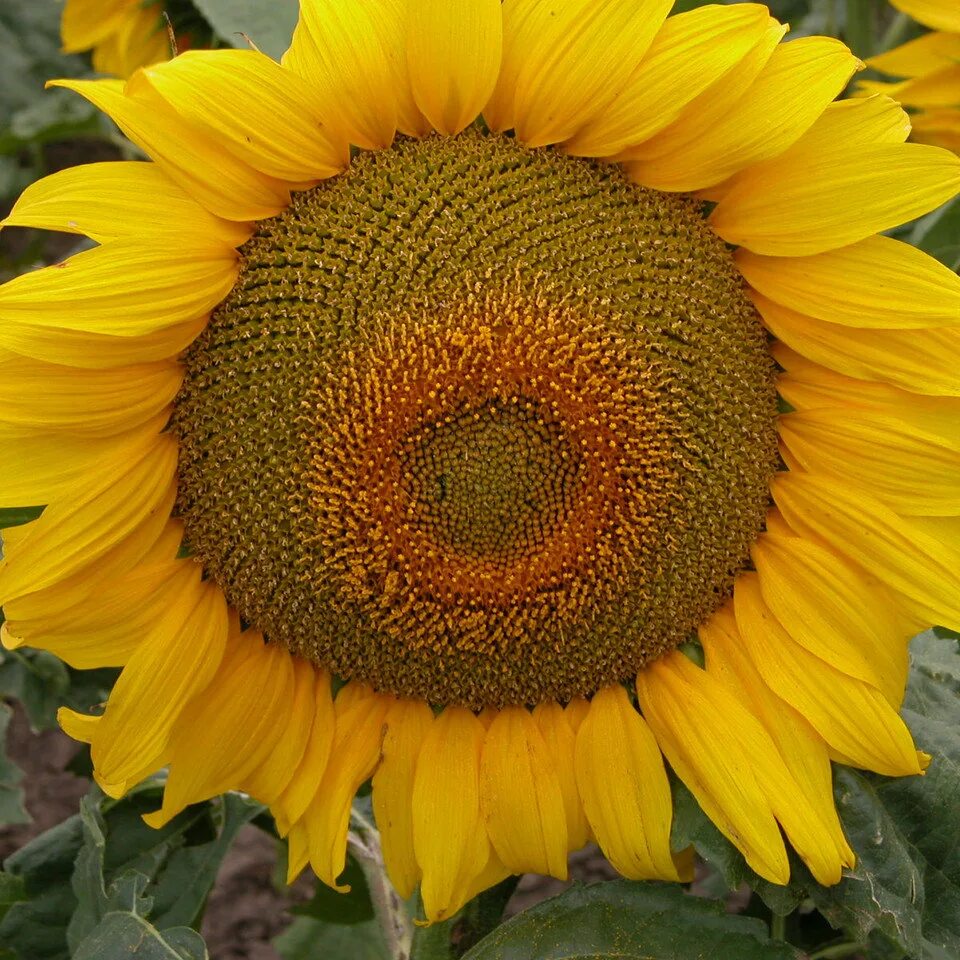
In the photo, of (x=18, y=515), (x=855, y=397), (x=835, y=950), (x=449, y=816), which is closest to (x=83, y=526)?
(x=18, y=515)

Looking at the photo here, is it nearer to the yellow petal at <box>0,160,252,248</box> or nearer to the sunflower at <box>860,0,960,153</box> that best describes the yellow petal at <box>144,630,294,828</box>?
the yellow petal at <box>0,160,252,248</box>

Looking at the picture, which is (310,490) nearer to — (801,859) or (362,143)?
(362,143)

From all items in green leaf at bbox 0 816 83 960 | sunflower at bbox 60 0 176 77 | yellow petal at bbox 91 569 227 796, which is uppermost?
sunflower at bbox 60 0 176 77

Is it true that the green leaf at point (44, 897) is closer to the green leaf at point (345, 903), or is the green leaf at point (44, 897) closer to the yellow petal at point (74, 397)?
the green leaf at point (345, 903)

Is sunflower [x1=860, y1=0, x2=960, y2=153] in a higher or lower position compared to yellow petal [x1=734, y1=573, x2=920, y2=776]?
higher

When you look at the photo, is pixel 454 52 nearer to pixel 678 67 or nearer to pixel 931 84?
pixel 678 67

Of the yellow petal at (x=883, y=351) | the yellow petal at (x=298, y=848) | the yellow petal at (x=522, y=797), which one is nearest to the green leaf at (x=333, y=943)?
the yellow petal at (x=298, y=848)

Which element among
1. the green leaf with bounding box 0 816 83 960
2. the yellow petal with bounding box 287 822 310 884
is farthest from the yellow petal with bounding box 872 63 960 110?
the green leaf with bounding box 0 816 83 960
